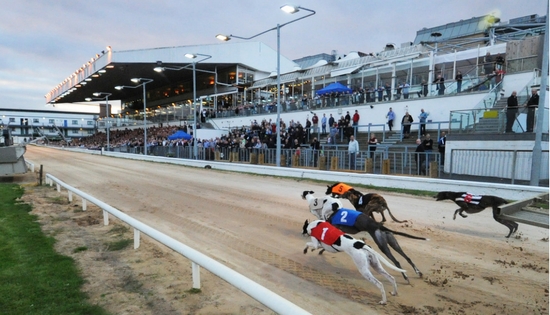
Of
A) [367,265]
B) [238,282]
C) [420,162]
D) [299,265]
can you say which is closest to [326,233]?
[367,265]

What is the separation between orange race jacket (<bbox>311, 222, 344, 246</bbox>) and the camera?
4.30 metres

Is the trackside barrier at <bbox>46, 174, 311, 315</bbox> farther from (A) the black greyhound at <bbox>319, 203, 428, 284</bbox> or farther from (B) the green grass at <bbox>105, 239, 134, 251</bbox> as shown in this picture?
(A) the black greyhound at <bbox>319, 203, 428, 284</bbox>

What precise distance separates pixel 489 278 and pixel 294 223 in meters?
3.76

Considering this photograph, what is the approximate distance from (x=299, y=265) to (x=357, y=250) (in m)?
1.34

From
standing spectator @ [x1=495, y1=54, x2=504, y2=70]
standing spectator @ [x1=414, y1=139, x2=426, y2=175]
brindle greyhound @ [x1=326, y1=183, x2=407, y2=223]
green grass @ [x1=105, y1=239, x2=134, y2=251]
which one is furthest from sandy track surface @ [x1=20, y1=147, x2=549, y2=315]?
standing spectator @ [x1=495, y1=54, x2=504, y2=70]

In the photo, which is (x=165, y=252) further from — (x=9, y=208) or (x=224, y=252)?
(x=9, y=208)

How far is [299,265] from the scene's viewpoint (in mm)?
5098

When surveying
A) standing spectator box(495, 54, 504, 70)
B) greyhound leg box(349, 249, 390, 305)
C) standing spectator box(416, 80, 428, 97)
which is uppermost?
standing spectator box(495, 54, 504, 70)

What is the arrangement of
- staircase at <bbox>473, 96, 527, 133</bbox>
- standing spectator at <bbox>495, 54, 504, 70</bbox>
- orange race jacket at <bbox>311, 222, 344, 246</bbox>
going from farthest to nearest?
standing spectator at <bbox>495, 54, 504, 70</bbox>
staircase at <bbox>473, 96, 527, 133</bbox>
orange race jacket at <bbox>311, 222, 344, 246</bbox>

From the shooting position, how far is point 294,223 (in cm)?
751

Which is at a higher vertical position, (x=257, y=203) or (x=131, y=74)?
(x=131, y=74)

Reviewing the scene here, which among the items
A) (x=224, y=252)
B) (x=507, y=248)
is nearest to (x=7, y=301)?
(x=224, y=252)

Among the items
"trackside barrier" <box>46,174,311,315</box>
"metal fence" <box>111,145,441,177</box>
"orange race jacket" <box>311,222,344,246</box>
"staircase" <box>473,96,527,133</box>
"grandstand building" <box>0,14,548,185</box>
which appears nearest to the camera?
"trackside barrier" <box>46,174,311,315</box>

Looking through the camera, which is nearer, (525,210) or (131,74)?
(525,210)
